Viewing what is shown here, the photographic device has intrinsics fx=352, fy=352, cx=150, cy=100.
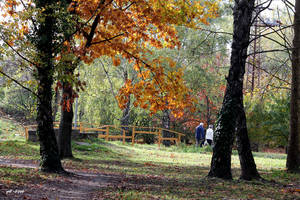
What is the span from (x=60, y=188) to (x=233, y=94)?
482 cm

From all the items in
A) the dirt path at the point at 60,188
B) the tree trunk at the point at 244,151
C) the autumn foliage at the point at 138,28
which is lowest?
the dirt path at the point at 60,188

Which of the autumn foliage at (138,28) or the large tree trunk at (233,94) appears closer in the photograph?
the large tree trunk at (233,94)

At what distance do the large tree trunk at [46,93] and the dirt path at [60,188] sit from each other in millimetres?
691

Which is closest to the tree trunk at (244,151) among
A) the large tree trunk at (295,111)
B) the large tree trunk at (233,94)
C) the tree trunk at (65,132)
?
the large tree trunk at (233,94)

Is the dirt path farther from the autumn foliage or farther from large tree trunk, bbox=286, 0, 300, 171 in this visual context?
large tree trunk, bbox=286, 0, 300, 171

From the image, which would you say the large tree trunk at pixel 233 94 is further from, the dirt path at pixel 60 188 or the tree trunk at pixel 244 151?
the dirt path at pixel 60 188

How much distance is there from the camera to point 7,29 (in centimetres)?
733

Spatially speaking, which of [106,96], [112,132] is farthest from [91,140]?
[112,132]

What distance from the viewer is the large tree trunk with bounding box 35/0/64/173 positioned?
866 cm

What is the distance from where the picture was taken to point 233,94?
909 cm

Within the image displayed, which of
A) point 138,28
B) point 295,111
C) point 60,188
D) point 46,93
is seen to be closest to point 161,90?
point 138,28

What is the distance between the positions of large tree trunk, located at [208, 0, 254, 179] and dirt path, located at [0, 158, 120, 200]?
2783mm

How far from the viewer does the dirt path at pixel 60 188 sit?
6152 mm

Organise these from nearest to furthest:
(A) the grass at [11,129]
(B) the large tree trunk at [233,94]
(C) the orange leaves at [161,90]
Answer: (B) the large tree trunk at [233,94] < (C) the orange leaves at [161,90] < (A) the grass at [11,129]
